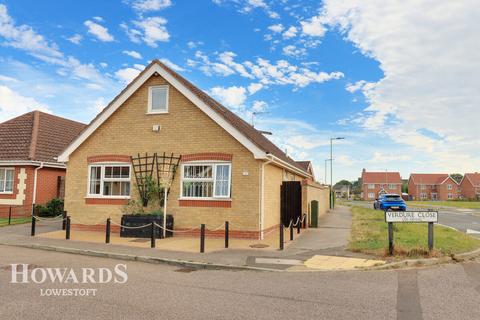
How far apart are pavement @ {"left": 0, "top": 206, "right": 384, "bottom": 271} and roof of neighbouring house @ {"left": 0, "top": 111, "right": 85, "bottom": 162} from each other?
7.76 metres

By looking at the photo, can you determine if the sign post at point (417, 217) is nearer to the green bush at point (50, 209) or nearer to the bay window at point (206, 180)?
the bay window at point (206, 180)

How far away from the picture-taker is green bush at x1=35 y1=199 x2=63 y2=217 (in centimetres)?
2070

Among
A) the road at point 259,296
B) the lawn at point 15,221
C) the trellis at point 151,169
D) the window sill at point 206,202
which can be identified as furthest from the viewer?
the lawn at point 15,221

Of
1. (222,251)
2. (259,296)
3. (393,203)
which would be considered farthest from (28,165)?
(393,203)

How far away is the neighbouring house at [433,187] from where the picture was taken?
10288 centimetres

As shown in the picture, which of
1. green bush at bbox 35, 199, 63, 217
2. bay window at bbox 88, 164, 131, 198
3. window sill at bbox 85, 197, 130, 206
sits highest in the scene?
bay window at bbox 88, 164, 131, 198

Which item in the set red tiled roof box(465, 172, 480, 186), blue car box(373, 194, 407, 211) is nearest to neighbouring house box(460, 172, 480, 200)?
red tiled roof box(465, 172, 480, 186)

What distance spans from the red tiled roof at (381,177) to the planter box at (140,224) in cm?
9591

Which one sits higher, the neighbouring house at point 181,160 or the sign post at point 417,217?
the neighbouring house at point 181,160

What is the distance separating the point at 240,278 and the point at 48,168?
17.8m

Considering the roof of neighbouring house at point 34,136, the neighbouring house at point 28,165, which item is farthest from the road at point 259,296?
the roof of neighbouring house at point 34,136

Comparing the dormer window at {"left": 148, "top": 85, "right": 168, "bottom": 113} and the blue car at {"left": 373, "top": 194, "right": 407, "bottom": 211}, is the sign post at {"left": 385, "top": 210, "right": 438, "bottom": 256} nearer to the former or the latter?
the dormer window at {"left": 148, "top": 85, "right": 168, "bottom": 113}

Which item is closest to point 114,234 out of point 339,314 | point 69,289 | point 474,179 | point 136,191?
point 136,191

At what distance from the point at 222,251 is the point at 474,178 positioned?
11293cm
